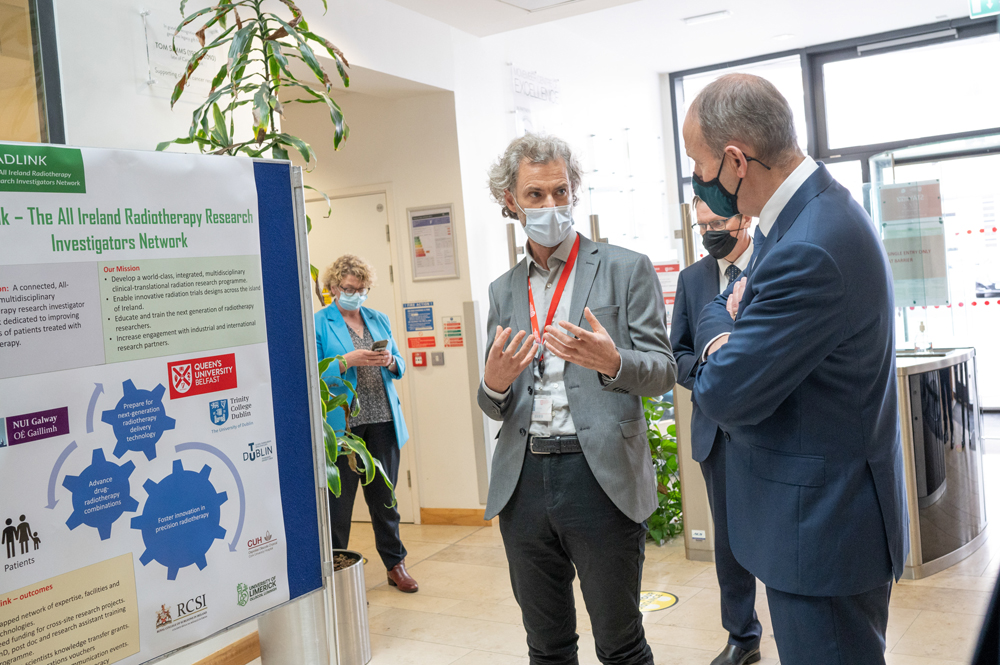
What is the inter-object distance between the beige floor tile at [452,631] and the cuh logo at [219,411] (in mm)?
2128

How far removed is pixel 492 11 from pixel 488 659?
384cm

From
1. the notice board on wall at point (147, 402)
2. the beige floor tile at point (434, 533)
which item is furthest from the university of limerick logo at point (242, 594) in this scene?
the beige floor tile at point (434, 533)

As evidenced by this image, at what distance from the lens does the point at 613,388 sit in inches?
77.2

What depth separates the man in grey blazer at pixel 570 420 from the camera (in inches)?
78.4

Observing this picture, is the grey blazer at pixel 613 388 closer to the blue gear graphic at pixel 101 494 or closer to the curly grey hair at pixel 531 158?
the curly grey hair at pixel 531 158

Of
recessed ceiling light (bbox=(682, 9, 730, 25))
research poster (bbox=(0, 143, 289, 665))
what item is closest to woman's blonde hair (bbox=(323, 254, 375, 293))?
research poster (bbox=(0, 143, 289, 665))

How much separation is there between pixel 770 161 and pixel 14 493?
4.78 ft

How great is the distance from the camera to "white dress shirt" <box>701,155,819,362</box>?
5.06 ft

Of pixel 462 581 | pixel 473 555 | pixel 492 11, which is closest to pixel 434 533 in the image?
pixel 473 555

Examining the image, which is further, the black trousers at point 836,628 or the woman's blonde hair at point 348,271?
the woman's blonde hair at point 348,271

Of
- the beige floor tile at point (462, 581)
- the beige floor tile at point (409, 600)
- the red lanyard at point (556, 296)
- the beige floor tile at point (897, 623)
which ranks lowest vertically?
the beige floor tile at point (409, 600)

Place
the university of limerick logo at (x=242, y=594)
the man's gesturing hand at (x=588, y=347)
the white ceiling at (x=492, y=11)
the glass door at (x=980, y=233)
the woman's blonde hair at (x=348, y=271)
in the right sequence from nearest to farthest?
1. the university of limerick logo at (x=242, y=594)
2. the man's gesturing hand at (x=588, y=347)
3. the woman's blonde hair at (x=348, y=271)
4. the white ceiling at (x=492, y=11)
5. the glass door at (x=980, y=233)

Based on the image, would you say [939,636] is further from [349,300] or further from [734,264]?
[349,300]

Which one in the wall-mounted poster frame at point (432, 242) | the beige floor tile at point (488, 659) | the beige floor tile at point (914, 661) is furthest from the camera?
the wall-mounted poster frame at point (432, 242)
